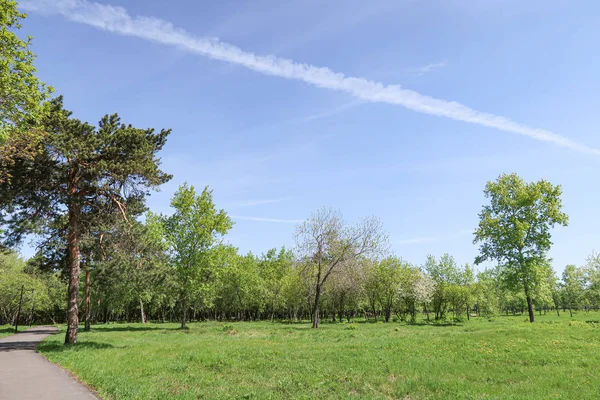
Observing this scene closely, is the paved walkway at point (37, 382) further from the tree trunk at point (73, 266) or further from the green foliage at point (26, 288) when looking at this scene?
the green foliage at point (26, 288)

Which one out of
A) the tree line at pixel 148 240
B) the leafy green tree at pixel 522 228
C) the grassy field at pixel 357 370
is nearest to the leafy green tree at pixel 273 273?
the tree line at pixel 148 240

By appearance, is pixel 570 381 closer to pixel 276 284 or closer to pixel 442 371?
pixel 442 371

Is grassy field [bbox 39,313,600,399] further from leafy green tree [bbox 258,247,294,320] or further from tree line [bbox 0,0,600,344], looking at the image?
leafy green tree [bbox 258,247,294,320]

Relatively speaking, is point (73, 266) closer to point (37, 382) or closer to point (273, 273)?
point (37, 382)

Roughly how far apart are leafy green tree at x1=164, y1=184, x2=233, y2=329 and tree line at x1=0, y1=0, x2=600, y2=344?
0.15 m

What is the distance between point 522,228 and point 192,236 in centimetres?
4309

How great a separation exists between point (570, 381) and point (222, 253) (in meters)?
44.0

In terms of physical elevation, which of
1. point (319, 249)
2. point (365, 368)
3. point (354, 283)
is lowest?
point (365, 368)

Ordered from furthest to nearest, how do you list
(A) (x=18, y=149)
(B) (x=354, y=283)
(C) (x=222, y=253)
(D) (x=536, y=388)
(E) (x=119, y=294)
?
(E) (x=119, y=294) → (C) (x=222, y=253) → (B) (x=354, y=283) → (A) (x=18, y=149) → (D) (x=536, y=388)

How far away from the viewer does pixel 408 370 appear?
49.5ft

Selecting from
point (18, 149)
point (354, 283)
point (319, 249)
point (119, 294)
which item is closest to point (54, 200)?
point (18, 149)

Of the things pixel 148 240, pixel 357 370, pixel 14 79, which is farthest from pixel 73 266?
pixel 357 370

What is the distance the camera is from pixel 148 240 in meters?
26.8

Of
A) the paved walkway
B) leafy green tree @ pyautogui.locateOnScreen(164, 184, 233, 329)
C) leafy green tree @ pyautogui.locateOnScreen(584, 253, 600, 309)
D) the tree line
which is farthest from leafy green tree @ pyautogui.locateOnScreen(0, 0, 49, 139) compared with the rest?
leafy green tree @ pyautogui.locateOnScreen(584, 253, 600, 309)
